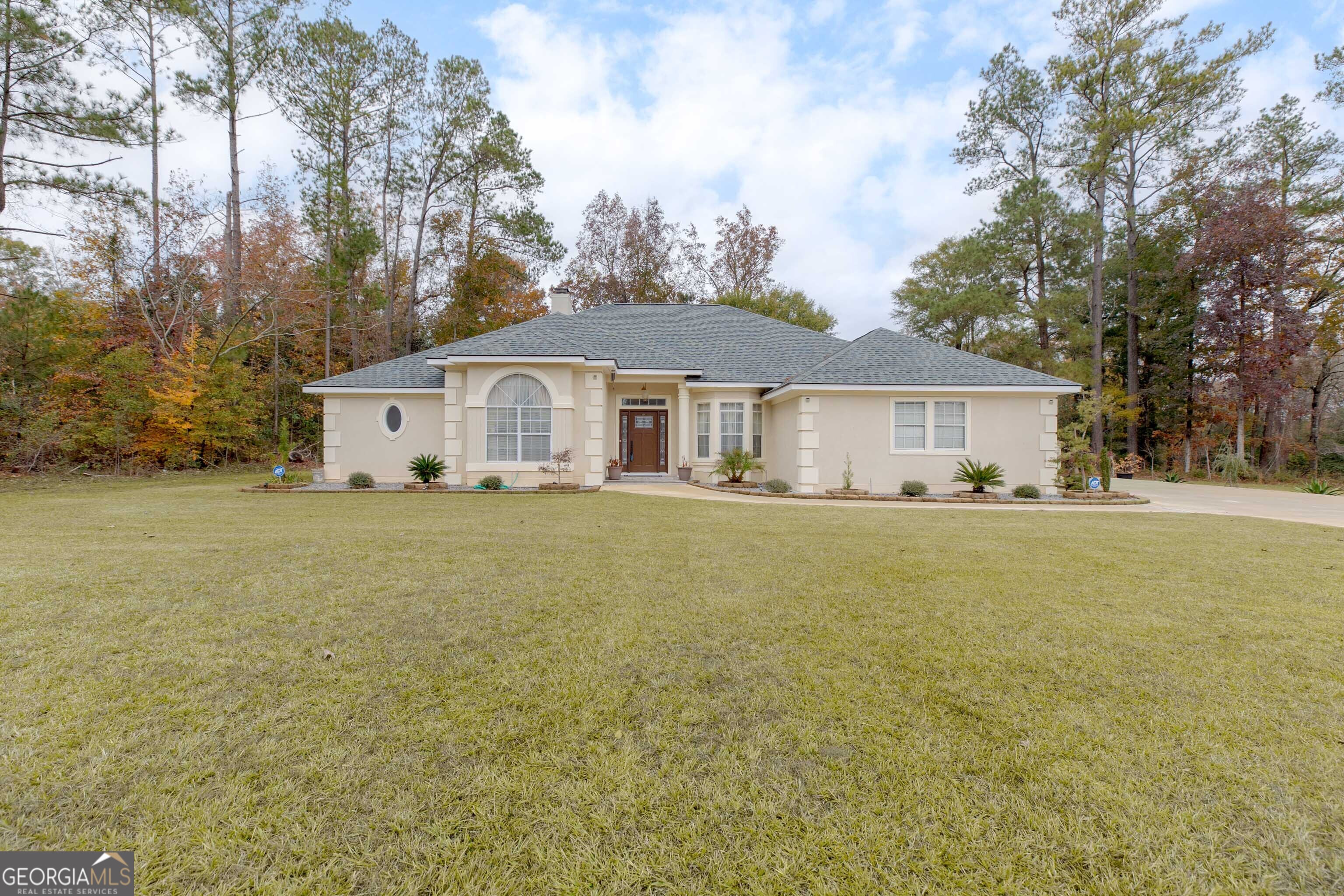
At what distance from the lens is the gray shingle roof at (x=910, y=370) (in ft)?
41.0

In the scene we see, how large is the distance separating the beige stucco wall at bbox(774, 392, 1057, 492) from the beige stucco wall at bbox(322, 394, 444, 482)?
10.2 m

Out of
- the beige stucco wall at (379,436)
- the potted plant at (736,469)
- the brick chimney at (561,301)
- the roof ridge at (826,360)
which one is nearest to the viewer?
the roof ridge at (826,360)

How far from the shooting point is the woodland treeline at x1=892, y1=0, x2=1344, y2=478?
17844mm

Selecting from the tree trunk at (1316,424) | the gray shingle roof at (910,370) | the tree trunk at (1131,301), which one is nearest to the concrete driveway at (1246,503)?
the gray shingle roof at (910,370)

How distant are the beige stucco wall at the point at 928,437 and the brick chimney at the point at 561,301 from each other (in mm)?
10386

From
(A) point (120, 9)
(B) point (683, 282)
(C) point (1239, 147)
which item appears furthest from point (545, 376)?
(C) point (1239, 147)

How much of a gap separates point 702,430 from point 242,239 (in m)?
19.9

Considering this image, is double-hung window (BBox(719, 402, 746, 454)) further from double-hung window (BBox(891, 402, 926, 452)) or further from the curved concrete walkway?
double-hung window (BBox(891, 402, 926, 452))

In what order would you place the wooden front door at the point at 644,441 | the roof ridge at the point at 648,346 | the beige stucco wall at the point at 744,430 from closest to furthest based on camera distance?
the beige stucco wall at the point at 744,430 < the roof ridge at the point at 648,346 < the wooden front door at the point at 644,441

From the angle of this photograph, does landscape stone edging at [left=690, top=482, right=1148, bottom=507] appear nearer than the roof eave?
Yes

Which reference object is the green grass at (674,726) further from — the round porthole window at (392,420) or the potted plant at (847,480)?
the round porthole window at (392,420)

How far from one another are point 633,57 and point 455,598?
16117mm

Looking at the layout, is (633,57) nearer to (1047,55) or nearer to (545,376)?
(545,376)

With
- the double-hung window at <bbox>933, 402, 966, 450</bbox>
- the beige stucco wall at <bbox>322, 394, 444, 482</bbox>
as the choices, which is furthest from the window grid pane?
the double-hung window at <bbox>933, 402, 966, 450</bbox>
